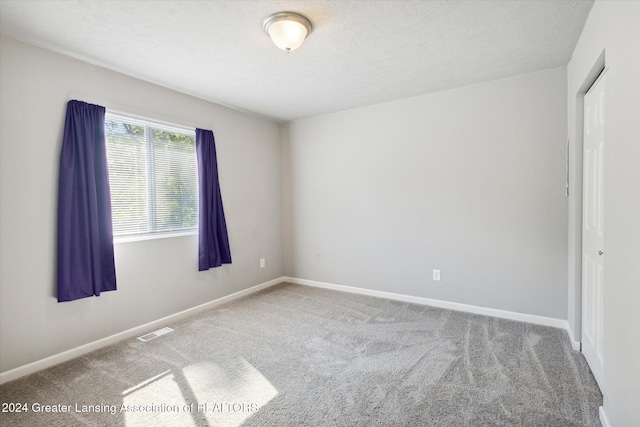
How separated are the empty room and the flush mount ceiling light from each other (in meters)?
0.01

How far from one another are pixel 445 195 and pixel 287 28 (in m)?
2.45

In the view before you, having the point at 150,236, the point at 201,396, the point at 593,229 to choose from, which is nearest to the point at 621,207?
the point at 593,229

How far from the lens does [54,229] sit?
8.28ft

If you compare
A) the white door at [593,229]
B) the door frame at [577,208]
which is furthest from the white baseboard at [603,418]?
the door frame at [577,208]

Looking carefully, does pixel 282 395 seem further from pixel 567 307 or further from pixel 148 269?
pixel 567 307

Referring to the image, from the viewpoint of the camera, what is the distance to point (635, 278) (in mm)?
1299

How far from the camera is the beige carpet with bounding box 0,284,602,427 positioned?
73.1 inches

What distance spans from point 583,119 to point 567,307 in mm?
1717

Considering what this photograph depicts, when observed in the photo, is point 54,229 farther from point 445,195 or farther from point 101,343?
point 445,195

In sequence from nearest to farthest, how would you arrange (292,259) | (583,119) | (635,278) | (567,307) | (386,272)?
(635,278) → (583,119) → (567,307) → (386,272) → (292,259)

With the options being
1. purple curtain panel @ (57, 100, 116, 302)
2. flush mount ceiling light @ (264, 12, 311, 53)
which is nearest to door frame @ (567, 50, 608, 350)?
flush mount ceiling light @ (264, 12, 311, 53)

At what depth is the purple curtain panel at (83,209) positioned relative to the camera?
8.29 ft

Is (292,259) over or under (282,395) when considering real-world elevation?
over

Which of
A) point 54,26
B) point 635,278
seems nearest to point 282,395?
point 635,278
